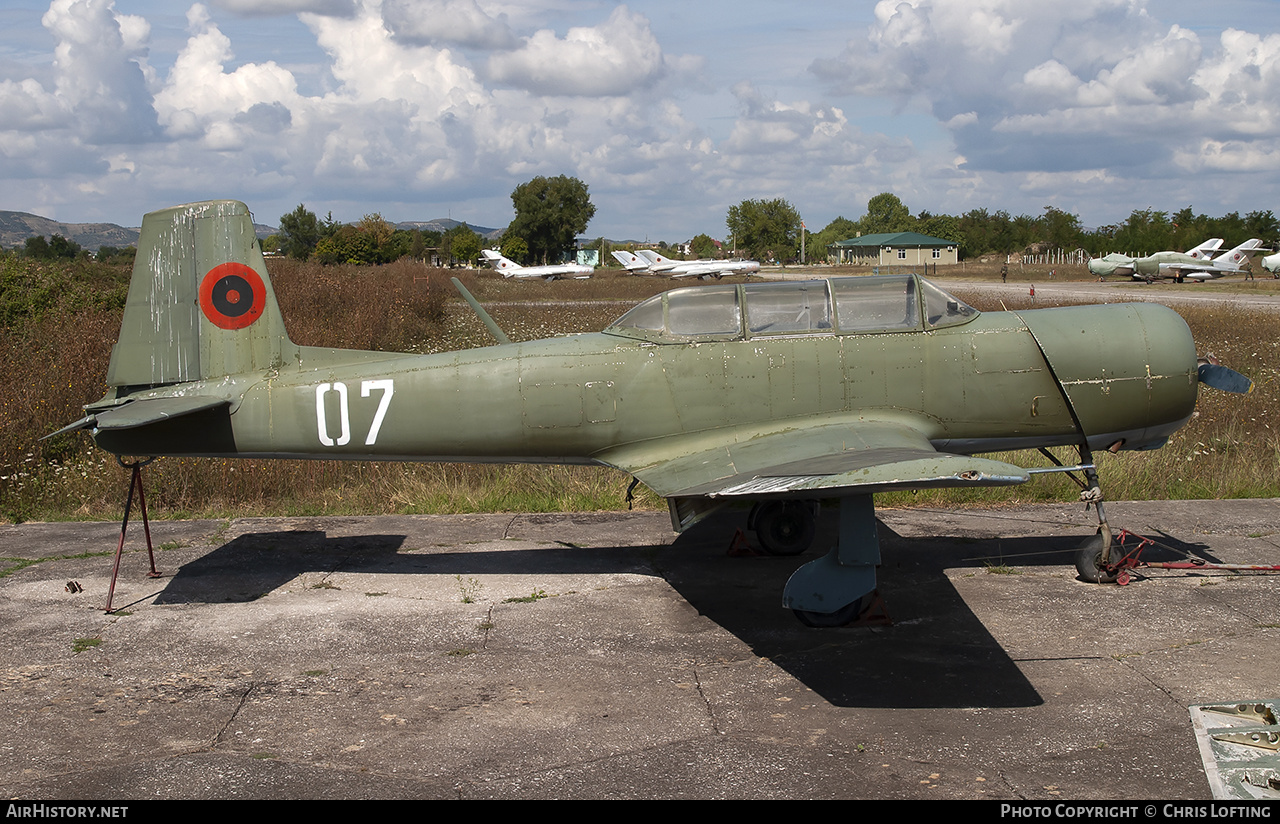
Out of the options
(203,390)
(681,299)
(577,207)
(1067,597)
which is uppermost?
(577,207)

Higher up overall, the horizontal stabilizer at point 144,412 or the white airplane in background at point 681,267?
the white airplane in background at point 681,267

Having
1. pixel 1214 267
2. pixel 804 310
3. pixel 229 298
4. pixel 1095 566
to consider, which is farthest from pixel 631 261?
pixel 1095 566

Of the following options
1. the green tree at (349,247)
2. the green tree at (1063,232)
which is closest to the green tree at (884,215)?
the green tree at (1063,232)

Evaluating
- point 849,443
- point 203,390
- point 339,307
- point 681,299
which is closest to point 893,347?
point 849,443

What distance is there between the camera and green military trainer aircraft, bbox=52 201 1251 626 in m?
6.65

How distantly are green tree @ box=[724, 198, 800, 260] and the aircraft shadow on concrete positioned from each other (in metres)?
120

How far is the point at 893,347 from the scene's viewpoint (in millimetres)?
6656

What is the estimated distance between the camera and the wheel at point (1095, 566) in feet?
22.5

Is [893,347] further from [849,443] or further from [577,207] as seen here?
[577,207]

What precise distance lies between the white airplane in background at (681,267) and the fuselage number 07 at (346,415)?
203 feet

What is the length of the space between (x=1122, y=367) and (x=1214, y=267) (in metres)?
54.5

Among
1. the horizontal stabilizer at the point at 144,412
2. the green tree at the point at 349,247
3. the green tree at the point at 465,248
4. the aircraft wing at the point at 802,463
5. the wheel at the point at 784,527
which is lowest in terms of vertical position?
the wheel at the point at 784,527

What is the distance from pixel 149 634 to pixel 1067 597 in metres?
6.48

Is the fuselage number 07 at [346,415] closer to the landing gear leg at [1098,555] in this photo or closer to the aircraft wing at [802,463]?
the aircraft wing at [802,463]
